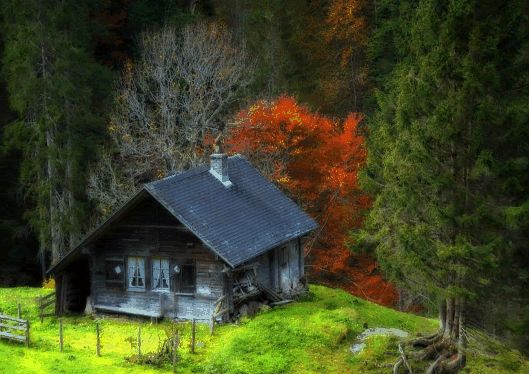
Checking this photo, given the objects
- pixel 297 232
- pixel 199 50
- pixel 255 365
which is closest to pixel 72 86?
pixel 199 50

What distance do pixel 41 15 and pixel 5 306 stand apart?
1708 centimetres

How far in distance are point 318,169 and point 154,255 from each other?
44.9 feet

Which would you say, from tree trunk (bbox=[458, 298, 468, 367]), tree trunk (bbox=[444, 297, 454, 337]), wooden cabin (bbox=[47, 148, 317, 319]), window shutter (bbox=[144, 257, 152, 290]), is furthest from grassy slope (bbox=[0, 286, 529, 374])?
window shutter (bbox=[144, 257, 152, 290])

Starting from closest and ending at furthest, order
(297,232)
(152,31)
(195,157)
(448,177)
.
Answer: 1. (448,177)
2. (297,232)
3. (195,157)
4. (152,31)

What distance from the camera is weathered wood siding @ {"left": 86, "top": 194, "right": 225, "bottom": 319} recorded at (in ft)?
85.0

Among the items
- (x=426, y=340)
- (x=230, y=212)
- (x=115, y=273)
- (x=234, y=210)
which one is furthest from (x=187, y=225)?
(x=426, y=340)

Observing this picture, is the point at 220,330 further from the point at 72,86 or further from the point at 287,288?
the point at 72,86

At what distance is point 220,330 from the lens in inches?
972

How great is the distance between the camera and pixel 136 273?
2723 centimetres

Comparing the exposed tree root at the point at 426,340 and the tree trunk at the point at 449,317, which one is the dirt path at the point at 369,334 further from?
the tree trunk at the point at 449,317

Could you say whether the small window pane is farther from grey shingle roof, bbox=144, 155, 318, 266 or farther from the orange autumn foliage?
the orange autumn foliage

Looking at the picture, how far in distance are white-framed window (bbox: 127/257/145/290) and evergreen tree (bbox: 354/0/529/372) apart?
34.1 ft

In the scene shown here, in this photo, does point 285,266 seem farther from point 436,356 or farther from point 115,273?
point 436,356

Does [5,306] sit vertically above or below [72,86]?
below
